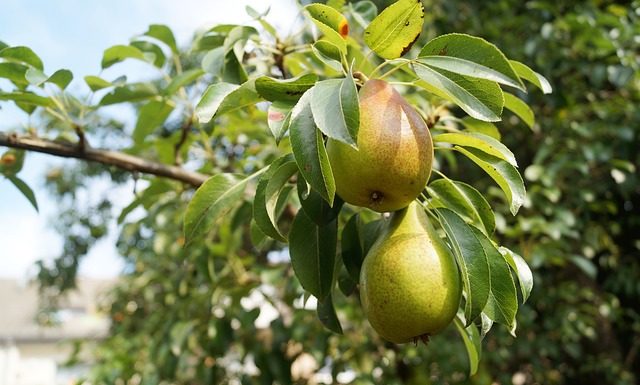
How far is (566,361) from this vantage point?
3.33m

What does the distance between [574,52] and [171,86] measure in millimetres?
2029

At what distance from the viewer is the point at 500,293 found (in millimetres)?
800

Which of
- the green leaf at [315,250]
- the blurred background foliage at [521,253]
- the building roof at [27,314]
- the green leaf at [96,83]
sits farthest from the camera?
the building roof at [27,314]

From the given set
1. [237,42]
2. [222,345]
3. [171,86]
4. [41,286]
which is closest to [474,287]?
[237,42]

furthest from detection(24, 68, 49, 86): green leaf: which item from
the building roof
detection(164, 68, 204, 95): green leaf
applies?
the building roof

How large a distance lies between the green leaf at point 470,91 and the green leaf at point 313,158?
174mm

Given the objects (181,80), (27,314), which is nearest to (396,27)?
(181,80)

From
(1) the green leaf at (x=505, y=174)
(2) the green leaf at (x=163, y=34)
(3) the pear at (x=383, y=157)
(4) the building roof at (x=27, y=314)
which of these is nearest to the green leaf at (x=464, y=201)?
(1) the green leaf at (x=505, y=174)

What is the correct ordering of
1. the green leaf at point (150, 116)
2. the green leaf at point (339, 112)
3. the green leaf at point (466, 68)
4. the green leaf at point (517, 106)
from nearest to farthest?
the green leaf at point (339, 112) → the green leaf at point (466, 68) → the green leaf at point (517, 106) → the green leaf at point (150, 116)

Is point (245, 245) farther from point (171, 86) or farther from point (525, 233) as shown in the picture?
point (171, 86)

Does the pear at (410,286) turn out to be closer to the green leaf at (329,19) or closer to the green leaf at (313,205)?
the green leaf at (313,205)

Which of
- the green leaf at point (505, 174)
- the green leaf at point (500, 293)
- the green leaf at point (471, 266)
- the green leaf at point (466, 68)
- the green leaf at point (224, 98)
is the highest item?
the green leaf at point (466, 68)

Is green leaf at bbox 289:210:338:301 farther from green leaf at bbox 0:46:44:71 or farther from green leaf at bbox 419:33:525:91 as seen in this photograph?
green leaf at bbox 0:46:44:71

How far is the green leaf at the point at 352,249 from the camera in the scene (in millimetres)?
965
